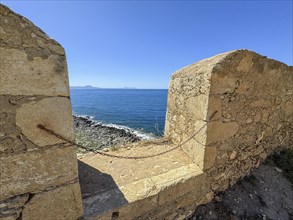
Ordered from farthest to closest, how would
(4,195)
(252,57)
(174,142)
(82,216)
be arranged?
(174,142) < (252,57) < (82,216) < (4,195)

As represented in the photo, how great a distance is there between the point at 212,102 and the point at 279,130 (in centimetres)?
293

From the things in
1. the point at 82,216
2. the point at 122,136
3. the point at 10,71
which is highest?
the point at 10,71

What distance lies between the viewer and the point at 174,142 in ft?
13.2

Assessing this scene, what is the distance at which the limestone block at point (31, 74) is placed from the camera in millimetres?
1329

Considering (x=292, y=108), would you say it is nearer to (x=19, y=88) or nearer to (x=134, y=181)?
(x=134, y=181)

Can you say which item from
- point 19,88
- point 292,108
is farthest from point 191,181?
point 292,108

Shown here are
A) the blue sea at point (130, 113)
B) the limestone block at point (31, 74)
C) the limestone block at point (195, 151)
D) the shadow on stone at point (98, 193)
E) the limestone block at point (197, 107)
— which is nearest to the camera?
the limestone block at point (31, 74)

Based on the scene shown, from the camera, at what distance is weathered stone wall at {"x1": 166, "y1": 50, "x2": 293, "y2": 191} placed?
2.80m

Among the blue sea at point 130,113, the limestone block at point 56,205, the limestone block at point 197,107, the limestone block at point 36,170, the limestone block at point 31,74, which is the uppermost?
the limestone block at point 31,74

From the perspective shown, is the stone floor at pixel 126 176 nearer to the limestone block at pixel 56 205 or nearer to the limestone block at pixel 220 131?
the limestone block at pixel 56 205

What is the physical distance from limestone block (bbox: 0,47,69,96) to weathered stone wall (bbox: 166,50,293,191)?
2.08 m

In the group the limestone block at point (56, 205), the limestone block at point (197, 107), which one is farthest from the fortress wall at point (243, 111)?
the limestone block at point (56, 205)

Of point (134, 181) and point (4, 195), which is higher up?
point (4, 195)

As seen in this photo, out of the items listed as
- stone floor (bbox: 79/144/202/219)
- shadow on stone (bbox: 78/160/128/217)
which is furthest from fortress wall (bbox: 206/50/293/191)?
shadow on stone (bbox: 78/160/128/217)
